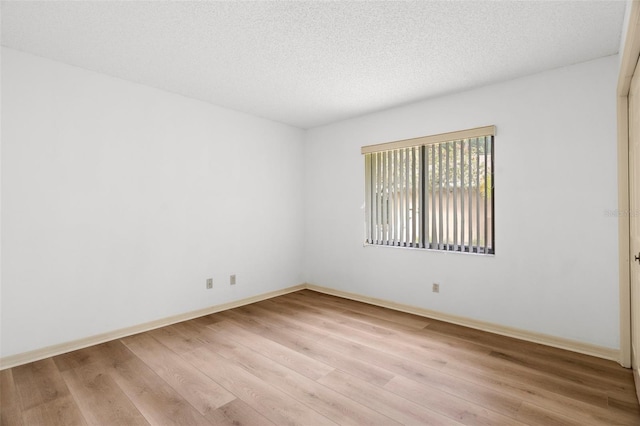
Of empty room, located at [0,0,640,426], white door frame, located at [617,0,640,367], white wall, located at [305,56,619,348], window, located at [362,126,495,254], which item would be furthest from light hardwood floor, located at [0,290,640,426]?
window, located at [362,126,495,254]

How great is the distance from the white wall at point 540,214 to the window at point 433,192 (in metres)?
0.12

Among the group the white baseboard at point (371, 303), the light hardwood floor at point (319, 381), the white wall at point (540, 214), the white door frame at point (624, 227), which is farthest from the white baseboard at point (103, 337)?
the white door frame at point (624, 227)

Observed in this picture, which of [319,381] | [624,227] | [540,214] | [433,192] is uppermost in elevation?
[433,192]

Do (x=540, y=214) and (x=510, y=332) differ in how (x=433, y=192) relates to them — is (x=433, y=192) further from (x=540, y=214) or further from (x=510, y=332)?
(x=510, y=332)

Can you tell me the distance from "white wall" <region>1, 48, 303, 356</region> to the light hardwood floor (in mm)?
444

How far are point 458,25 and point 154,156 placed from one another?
3.14 metres

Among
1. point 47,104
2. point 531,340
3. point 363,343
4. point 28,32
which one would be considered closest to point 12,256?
point 47,104

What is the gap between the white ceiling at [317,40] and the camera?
213 cm

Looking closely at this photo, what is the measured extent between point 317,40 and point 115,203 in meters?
2.49

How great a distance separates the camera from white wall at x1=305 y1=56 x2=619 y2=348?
2.74 metres

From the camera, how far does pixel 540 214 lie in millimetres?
3049

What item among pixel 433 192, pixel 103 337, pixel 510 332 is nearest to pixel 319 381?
pixel 510 332

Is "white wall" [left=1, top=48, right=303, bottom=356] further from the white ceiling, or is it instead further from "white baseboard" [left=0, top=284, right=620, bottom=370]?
the white ceiling

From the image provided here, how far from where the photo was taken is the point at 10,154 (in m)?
2.62
